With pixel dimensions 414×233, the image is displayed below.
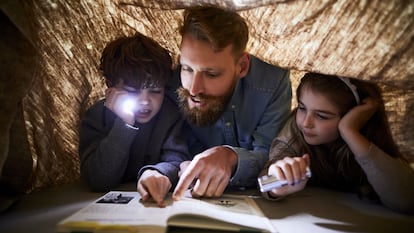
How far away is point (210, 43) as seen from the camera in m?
1.12

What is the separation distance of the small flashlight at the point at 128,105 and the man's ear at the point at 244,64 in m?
0.36

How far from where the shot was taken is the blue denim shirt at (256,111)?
121 cm

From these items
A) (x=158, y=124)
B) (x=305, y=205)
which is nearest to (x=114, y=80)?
(x=158, y=124)

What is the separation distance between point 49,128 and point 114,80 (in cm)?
24

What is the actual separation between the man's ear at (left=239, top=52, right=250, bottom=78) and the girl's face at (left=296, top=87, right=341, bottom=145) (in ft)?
0.74

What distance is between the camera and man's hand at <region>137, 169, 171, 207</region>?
0.86 metres

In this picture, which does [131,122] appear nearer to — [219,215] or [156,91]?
[156,91]

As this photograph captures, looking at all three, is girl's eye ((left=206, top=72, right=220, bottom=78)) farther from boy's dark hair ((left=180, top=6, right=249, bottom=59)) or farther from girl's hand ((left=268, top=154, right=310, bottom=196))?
girl's hand ((left=268, top=154, right=310, bottom=196))

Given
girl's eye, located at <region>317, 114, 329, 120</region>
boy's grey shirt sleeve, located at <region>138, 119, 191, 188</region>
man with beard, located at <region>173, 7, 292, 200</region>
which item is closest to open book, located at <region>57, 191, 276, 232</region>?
man with beard, located at <region>173, 7, 292, 200</region>

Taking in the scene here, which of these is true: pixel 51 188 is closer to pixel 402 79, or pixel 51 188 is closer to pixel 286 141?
pixel 286 141

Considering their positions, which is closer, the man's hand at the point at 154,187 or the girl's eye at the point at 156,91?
the man's hand at the point at 154,187

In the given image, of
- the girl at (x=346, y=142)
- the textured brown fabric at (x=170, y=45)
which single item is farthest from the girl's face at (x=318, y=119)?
the textured brown fabric at (x=170, y=45)

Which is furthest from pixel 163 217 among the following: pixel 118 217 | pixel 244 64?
pixel 244 64

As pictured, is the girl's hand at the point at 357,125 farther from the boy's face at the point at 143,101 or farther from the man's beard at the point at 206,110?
the boy's face at the point at 143,101
